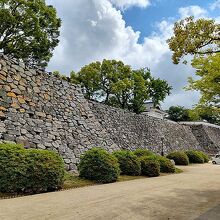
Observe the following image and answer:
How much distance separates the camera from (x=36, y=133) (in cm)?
1270

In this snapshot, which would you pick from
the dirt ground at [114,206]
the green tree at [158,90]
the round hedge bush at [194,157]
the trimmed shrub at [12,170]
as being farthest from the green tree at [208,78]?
the green tree at [158,90]

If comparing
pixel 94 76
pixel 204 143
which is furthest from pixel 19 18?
pixel 204 143

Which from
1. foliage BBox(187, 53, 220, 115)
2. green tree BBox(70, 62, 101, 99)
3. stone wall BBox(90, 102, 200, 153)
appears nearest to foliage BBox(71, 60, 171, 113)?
green tree BBox(70, 62, 101, 99)

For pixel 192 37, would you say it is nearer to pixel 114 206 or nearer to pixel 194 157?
pixel 114 206

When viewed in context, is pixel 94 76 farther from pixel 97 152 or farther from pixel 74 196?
pixel 74 196

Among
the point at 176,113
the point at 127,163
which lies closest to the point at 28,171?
the point at 127,163

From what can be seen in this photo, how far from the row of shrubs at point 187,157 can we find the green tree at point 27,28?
1475cm

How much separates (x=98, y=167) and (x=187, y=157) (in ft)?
53.9

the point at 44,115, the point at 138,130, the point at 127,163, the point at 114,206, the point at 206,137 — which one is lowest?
the point at 114,206

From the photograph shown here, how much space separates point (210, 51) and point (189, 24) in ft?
3.73

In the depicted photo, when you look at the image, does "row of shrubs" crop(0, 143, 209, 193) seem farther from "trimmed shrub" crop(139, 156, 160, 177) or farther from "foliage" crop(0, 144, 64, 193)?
"trimmed shrub" crop(139, 156, 160, 177)

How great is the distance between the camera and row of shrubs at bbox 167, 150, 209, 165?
2511 centimetres

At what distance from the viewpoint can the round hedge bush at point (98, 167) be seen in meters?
11.3

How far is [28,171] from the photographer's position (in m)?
8.47
